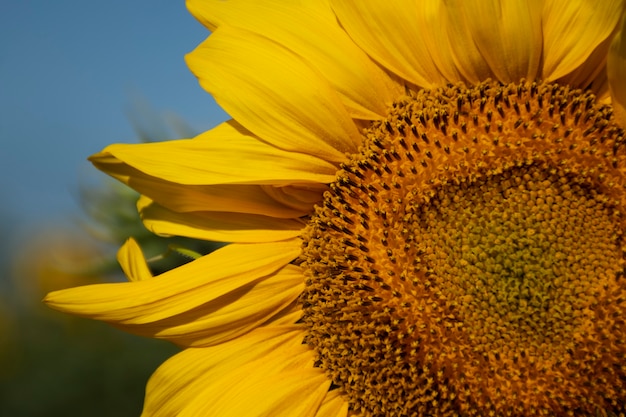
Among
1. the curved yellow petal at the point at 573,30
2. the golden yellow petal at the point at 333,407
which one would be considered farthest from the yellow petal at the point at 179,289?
the curved yellow petal at the point at 573,30

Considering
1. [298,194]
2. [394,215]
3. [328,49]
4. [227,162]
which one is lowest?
[394,215]

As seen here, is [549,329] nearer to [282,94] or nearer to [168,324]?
[282,94]

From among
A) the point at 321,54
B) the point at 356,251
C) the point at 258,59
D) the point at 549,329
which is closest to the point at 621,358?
the point at 549,329

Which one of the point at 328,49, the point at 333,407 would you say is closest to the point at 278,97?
the point at 328,49

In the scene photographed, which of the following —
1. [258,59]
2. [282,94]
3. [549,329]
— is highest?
[258,59]

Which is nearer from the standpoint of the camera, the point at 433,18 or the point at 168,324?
the point at 433,18

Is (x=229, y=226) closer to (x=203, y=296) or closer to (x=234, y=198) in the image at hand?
(x=234, y=198)

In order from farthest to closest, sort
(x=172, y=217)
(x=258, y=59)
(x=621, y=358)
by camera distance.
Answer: (x=172, y=217) → (x=258, y=59) → (x=621, y=358)

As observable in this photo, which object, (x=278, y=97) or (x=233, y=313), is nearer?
(x=278, y=97)
